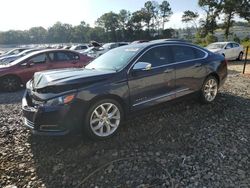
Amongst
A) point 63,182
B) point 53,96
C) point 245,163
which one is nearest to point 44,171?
point 63,182

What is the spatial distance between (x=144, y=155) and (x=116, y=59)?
6.54 ft

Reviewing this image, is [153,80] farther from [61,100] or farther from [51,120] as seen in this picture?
[51,120]

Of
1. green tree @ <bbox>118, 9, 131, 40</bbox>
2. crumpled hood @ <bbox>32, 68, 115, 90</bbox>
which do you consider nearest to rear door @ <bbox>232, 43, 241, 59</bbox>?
crumpled hood @ <bbox>32, 68, 115, 90</bbox>

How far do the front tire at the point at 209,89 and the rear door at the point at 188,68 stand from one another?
8.3 inches

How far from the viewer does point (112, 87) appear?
4125 mm

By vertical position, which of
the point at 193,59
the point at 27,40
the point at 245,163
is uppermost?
the point at 193,59

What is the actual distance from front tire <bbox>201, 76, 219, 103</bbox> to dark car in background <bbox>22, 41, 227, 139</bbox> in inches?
2.4

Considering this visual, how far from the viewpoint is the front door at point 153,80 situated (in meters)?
4.45

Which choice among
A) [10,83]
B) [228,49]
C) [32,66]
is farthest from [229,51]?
[10,83]

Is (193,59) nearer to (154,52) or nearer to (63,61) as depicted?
(154,52)

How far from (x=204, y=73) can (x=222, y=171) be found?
2.91 meters

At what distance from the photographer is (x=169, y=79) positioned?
500 centimetres

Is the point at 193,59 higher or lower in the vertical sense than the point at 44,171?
higher

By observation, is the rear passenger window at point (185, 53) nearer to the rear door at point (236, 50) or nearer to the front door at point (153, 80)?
the front door at point (153, 80)
